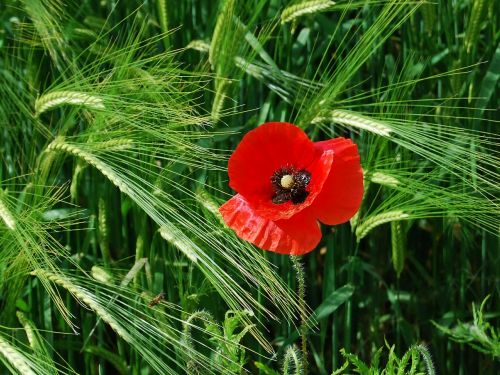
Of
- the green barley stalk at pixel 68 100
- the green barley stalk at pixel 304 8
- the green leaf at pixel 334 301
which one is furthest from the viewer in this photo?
the green leaf at pixel 334 301

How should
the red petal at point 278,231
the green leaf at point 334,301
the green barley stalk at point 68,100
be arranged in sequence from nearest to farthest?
the red petal at point 278,231
the green barley stalk at point 68,100
the green leaf at point 334,301

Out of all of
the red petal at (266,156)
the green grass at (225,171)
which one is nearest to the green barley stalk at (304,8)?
the green grass at (225,171)

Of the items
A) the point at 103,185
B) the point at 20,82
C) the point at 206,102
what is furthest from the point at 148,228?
the point at 20,82

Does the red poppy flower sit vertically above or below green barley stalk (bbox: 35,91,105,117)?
below

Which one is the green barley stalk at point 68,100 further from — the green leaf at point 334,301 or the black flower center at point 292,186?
the green leaf at point 334,301

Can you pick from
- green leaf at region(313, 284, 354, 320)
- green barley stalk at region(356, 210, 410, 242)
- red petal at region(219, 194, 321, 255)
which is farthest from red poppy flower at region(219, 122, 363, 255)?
green leaf at region(313, 284, 354, 320)

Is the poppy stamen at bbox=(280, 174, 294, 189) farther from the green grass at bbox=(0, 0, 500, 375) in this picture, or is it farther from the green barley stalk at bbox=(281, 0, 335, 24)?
the green barley stalk at bbox=(281, 0, 335, 24)
